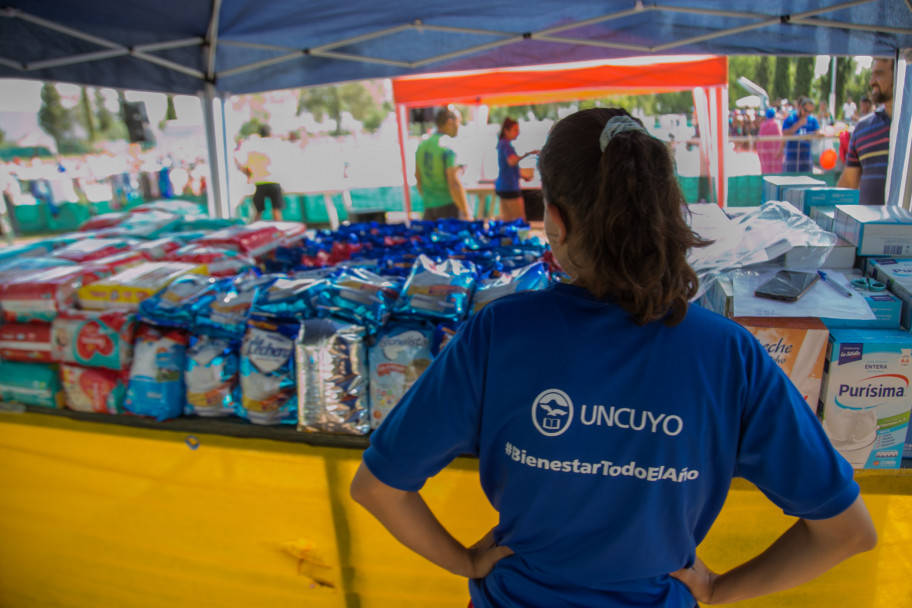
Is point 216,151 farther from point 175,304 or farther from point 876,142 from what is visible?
point 876,142

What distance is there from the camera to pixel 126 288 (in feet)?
7.39

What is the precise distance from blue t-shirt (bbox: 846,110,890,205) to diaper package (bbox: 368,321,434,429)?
10.5ft

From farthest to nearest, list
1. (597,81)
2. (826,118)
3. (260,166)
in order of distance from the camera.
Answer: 1. (826,118)
2. (260,166)
3. (597,81)

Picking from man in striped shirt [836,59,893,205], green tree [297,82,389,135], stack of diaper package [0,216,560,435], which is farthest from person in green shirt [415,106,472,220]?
green tree [297,82,389,135]

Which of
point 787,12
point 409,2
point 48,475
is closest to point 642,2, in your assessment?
point 787,12

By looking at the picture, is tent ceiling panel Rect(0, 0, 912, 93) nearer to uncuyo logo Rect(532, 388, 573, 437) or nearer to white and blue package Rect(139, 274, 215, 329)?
white and blue package Rect(139, 274, 215, 329)

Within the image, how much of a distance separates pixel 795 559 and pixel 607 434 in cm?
41

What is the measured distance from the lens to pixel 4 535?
2.42 meters

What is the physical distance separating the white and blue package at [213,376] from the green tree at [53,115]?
25850 millimetres

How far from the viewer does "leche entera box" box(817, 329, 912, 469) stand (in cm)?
145

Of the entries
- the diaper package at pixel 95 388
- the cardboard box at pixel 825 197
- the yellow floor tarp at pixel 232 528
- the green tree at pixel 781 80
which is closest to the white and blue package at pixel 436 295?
the yellow floor tarp at pixel 232 528

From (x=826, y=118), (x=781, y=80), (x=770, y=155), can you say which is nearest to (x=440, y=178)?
(x=770, y=155)

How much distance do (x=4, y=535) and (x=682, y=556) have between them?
268 cm

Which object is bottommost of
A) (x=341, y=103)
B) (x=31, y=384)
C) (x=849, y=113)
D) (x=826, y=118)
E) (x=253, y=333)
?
(x=31, y=384)
